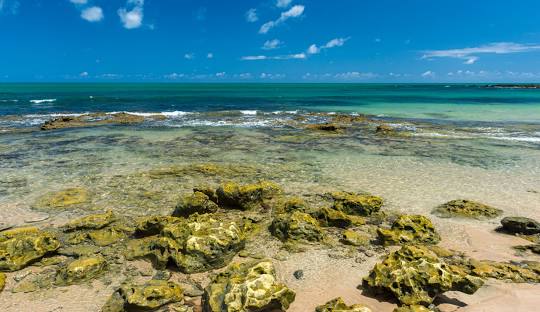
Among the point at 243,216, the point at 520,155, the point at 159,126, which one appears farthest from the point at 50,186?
the point at 520,155

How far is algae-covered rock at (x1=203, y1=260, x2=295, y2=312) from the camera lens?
20.0 feet

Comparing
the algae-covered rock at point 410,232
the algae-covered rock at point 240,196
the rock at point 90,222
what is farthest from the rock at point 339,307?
the rock at point 90,222

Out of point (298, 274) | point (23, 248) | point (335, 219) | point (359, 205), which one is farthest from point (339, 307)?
point (23, 248)

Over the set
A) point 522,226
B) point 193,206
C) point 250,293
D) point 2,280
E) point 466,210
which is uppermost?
point 250,293

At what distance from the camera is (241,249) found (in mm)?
9219

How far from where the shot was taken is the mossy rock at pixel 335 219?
419 inches

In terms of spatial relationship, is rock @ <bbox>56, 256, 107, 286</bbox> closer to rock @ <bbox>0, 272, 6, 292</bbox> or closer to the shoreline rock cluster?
the shoreline rock cluster

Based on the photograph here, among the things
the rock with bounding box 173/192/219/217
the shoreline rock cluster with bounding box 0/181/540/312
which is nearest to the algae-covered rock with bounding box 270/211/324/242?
the shoreline rock cluster with bounding box 0/181/540/312

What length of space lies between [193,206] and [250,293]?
545cm

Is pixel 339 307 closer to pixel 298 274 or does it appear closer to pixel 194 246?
pixel 298 274

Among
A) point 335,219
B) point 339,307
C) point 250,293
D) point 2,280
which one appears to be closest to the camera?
point 250,293

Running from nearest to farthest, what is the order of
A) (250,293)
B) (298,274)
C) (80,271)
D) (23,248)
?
(250,293)
(80,271)
(298,274)
(23,248)

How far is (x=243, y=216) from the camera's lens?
11.7 m

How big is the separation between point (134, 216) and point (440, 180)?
12267 mm
